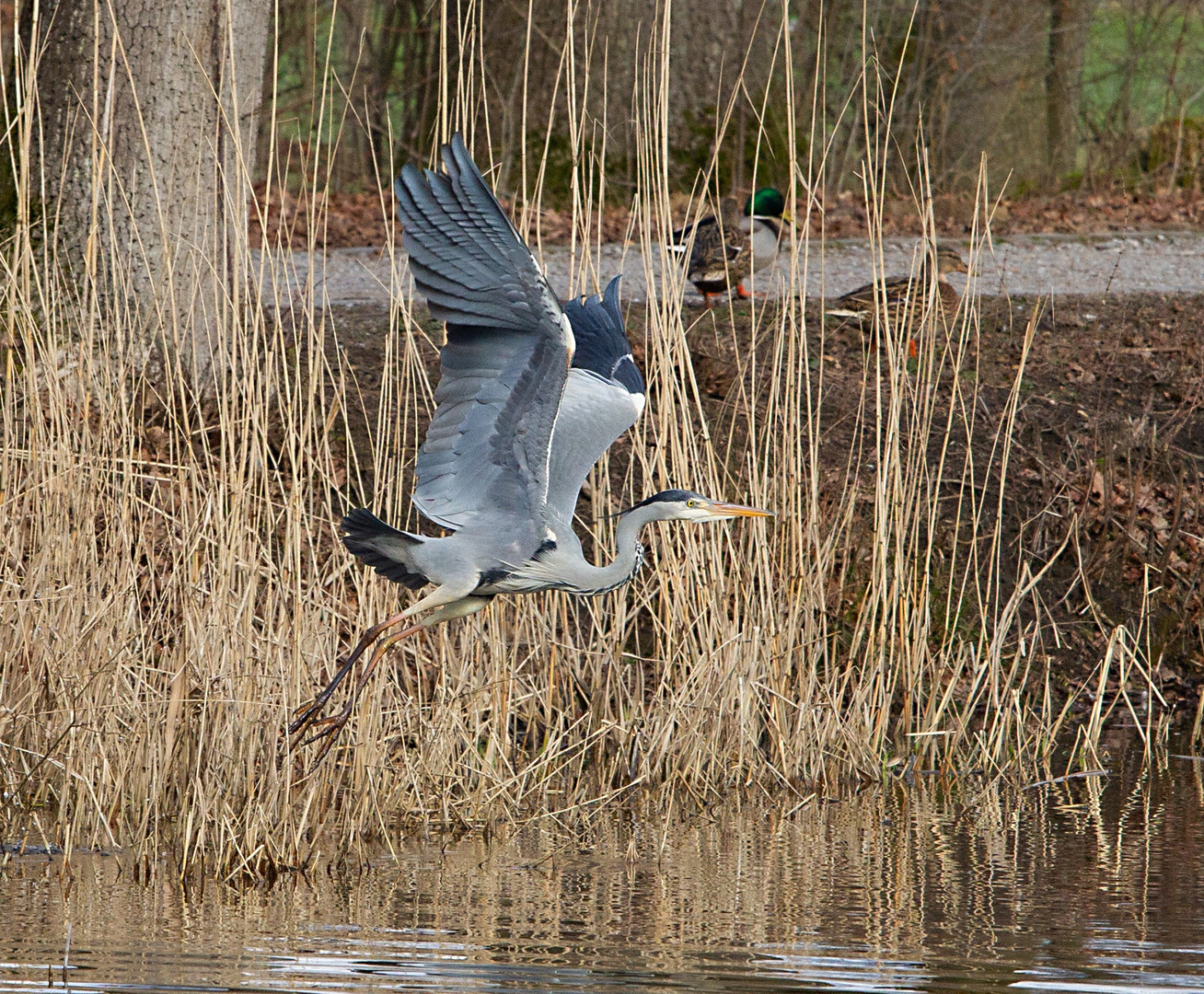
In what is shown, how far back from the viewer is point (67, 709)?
4.15 metres

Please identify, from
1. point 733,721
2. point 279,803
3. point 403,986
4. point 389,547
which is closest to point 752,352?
point 733,721

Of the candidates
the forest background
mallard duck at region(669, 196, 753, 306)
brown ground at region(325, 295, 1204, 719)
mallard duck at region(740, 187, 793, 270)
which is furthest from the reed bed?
the forest background

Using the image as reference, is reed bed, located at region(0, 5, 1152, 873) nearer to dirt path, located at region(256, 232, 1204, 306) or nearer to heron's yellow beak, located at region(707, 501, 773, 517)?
heron's yellow beak, located at region(707, 501, 773, 517)

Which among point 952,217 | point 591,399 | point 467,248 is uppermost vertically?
point 952,217

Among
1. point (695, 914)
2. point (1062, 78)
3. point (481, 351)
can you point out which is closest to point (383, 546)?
point (481, 351)

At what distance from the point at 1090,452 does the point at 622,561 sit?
11.8 feet

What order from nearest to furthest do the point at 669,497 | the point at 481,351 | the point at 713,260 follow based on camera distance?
the point at 481,351
the point at 669,497
the point at 713,260

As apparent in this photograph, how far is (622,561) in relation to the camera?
424 centimetres

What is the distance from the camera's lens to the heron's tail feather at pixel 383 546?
3.95 m

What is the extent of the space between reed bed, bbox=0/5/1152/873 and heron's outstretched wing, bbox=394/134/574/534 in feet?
1.13

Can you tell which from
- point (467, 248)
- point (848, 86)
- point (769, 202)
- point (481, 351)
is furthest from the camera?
point (848, 86)

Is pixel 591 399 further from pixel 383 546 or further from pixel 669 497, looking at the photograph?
pixel 383 546

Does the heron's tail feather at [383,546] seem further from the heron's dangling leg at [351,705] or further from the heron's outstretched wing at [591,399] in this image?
the heron's outstretched wing at [591,399]

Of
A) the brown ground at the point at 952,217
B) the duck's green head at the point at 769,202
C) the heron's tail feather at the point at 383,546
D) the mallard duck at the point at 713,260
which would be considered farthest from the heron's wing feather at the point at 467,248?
the brown ground at the point at 952,217
